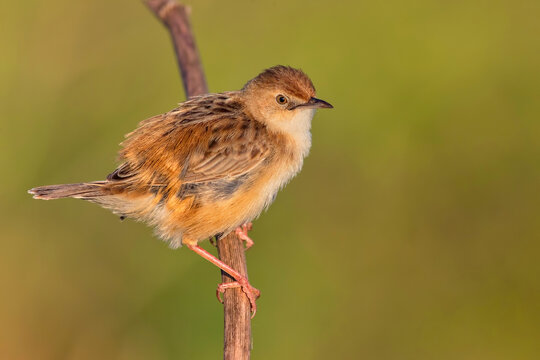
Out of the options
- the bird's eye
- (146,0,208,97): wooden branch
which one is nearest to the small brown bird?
the bird's eye

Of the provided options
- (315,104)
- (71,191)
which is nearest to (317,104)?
(315,104)

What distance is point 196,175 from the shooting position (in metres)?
4.85

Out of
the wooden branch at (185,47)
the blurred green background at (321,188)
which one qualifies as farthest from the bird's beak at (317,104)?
the blurred green background at (321,188)

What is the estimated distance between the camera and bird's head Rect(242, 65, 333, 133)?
5.22 meters

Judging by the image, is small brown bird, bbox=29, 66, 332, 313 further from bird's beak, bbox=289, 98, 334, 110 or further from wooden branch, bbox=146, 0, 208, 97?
wooden branch, bbox=146, 0, 208, 97

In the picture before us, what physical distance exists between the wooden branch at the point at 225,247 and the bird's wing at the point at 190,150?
21.8 inches

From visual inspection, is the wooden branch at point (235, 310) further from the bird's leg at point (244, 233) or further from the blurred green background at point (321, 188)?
the blurred green background at point (321, 188)

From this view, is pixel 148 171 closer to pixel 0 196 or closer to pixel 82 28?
pixel 0 196

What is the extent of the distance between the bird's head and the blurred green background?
1794 millimetres

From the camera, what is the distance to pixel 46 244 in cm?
675

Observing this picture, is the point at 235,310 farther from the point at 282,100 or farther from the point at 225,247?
the point at 282,100

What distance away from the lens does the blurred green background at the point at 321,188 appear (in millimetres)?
6344

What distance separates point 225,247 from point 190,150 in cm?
75

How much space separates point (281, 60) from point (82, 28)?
7.97 feet
